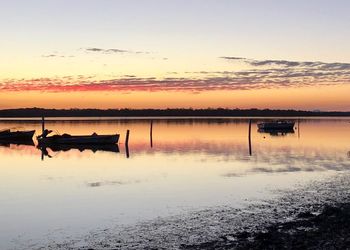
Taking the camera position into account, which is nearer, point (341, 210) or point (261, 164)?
point (341, 210)

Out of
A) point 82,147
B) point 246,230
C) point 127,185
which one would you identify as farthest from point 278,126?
point 246,230

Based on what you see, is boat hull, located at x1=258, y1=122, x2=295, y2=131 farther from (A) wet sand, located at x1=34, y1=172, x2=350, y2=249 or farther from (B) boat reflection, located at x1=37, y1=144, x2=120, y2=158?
(A) wet sand, located at x1=34, y1=172, x2=350, y2=249

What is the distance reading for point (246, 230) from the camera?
1753 centimetres

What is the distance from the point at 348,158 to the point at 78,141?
36409 mm

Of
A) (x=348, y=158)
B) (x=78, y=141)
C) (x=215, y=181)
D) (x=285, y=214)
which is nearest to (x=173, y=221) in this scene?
(x=285, y=214)

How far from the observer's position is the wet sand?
15.3 m

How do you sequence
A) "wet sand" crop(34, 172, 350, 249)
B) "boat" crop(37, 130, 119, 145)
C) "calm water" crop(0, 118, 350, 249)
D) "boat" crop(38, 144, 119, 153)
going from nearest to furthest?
"wet sand" crop(34, 172, 350, 249)
"calm water" crop(0, 118, 350, 249)
"boat" crop(38, 144, 119, 153)
"boat" crop(37, 130, 119, 145)

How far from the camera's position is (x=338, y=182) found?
94.2 feet

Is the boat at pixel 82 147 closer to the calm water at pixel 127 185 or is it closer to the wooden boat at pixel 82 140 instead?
the wooden boat at pixel 82 140

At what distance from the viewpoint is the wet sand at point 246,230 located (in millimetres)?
15266

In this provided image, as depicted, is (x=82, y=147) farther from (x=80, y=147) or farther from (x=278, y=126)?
(x=278, y=126)

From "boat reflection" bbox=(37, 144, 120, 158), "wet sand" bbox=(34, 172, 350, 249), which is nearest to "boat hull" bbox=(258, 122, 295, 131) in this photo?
"boat reflection" bbox=(37, 144, 120, 158)

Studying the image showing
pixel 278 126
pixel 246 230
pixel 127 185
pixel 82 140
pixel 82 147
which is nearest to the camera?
pixel 246 230

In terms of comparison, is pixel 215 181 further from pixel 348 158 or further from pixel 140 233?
pixel 348 158
